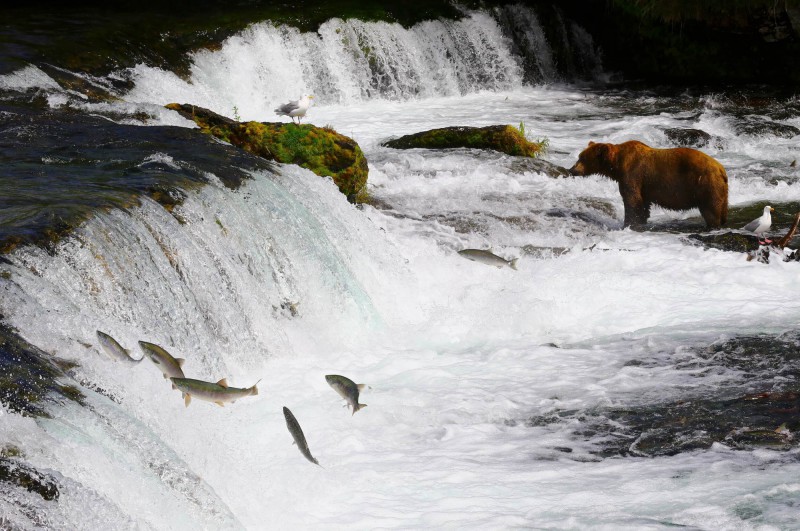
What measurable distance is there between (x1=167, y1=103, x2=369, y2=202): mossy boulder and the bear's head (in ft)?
6.83

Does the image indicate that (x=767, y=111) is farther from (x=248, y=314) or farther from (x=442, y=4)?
(x=248, y=314)

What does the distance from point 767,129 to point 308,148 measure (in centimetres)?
669

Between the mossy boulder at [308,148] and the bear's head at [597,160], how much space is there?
2082 mm

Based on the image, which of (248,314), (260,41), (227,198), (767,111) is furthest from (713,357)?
(260,41)

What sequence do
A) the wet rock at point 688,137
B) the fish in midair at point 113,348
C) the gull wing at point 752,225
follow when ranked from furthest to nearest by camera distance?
the wet rock at point 688,137, the gull wing at point 752,225, the fish in midair at point 113,348

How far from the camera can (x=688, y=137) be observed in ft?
39.7

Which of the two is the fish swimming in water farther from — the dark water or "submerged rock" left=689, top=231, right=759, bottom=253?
"submerged rock" left=689, top=231, right=759, bottom=253

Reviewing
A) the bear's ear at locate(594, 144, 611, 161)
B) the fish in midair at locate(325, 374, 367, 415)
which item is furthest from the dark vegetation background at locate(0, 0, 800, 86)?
the fish in midair at locate(325, 374, 367, 415)

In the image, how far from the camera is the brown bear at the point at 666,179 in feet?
27.3

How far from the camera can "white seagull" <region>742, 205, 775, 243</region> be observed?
307 inches

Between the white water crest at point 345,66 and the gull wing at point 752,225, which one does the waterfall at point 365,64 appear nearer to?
the white water crest at point 345,66

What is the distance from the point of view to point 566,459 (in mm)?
4535

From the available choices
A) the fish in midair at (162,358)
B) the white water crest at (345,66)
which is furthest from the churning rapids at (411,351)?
the white water crest at (345,66)

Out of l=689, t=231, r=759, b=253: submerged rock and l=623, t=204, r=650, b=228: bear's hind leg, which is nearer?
l=689, t=231, r=759, b=253: submerged rock
